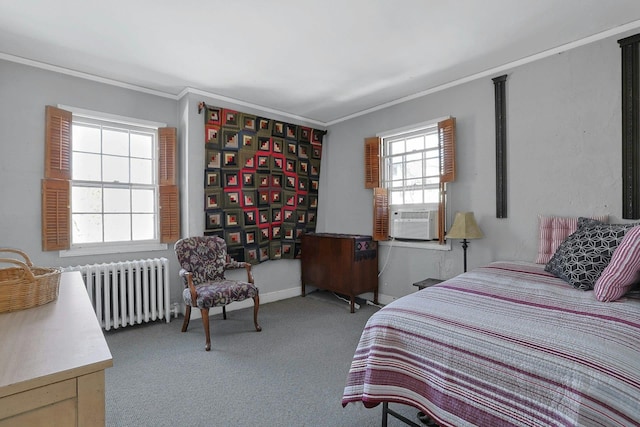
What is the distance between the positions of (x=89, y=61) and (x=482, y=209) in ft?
13.2

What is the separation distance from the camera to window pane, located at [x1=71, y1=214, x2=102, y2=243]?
3102mm

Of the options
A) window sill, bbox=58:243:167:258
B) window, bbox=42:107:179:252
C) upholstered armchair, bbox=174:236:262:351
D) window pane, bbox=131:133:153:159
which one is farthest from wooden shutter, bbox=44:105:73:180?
upholstered armchair, bbox=174:236:262:351

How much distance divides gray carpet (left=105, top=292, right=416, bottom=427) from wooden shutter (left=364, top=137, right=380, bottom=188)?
5.54ft

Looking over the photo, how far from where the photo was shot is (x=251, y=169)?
3.92 m

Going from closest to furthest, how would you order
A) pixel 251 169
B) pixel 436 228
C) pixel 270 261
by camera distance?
pixel 436 228 → pixel 251 169 → pixel 270 261

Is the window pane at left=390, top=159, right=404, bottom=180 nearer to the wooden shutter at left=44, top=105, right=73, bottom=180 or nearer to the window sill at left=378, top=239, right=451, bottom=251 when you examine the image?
the window sill at left=378, top=239, right=451, bottom=251

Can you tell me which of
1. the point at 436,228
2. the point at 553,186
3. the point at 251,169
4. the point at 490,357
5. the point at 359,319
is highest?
the point at 251,169

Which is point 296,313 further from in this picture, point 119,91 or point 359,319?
point 119,91

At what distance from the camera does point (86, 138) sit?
3.18 m

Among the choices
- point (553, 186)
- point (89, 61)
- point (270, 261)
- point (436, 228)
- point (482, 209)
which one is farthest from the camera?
point (270, 261)

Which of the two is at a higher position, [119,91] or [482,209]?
[119,91]

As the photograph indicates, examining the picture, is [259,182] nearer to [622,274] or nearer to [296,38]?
[296,38]

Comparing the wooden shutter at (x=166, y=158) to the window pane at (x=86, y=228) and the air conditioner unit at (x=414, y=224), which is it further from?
the air conditioner unit at (x=414, y=224)

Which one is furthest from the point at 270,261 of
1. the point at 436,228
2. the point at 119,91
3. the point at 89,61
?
the point at 89,61
